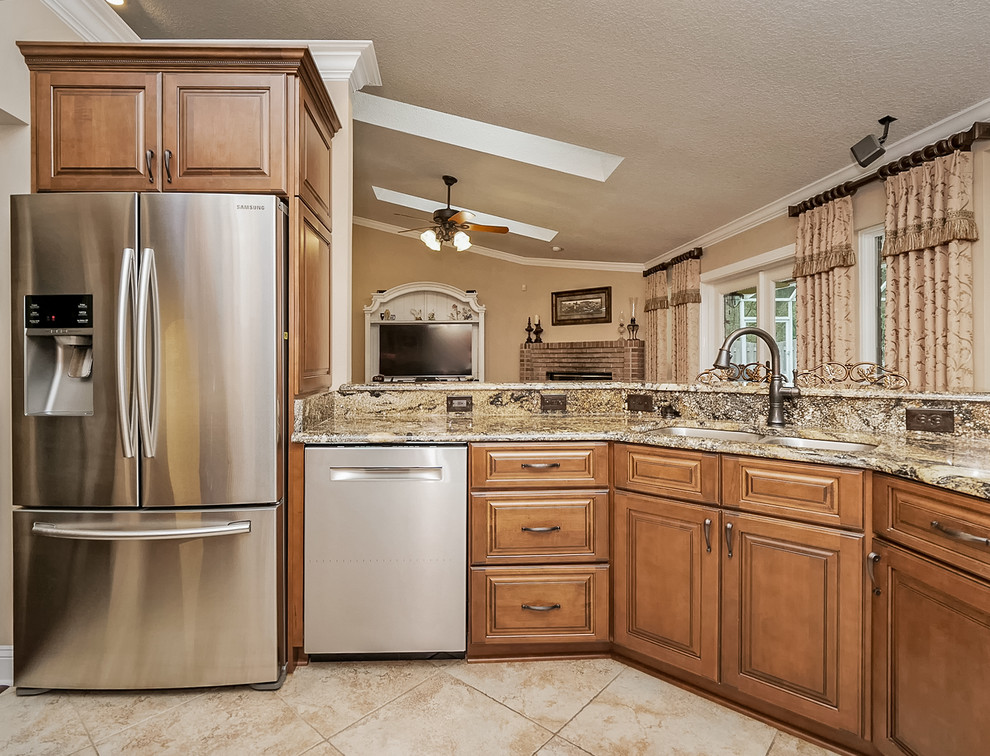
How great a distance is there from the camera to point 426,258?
717 cm

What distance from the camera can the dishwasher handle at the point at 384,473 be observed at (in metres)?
1.83

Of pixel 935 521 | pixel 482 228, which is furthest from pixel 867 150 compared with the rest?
pixel 482 228

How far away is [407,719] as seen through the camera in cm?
159

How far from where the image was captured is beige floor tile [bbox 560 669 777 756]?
1.46 meters

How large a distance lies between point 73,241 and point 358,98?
2326 mm

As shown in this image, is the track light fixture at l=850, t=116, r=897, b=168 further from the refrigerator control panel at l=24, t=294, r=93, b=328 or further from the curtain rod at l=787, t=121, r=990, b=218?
the refrigerator control panel at l=24, t=294, r=93, b=328

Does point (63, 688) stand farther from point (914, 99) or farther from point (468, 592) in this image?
point (914, 99)

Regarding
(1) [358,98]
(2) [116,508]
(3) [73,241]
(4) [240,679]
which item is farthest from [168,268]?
(1) [358,98]

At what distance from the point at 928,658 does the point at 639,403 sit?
55.0 inches

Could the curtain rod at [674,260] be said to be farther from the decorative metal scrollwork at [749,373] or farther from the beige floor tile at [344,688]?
the beige floor tile at [344,688]

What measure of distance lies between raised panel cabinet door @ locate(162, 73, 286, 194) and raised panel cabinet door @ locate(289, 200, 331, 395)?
190 millimetres

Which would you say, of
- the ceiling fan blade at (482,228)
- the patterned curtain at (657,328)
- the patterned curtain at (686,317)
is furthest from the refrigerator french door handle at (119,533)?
the patterned curtain at (657,328)

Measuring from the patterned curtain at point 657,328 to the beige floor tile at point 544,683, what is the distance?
4408 millimetres

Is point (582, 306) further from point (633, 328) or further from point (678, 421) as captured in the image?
point (678, 421)
